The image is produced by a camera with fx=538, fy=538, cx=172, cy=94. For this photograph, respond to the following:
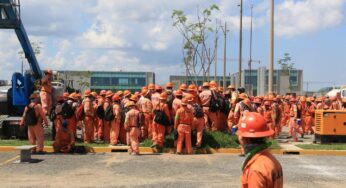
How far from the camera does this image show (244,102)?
14805 mm

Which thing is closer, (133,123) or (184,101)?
(133,123)

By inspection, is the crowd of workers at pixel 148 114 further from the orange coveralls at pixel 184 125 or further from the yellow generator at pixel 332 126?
the yellow generator at pixel 332 126

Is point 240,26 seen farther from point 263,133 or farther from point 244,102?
point 263,133

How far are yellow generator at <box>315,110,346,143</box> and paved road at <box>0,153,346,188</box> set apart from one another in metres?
3.20

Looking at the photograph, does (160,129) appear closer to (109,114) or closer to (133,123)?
(133,123)

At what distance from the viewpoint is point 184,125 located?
602 inches

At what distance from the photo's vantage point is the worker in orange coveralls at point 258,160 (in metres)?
3.77

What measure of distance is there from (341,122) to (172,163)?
7423 millimetres

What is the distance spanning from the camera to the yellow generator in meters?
18.2

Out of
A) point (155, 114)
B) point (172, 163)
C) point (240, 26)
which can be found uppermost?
point (240, 26)

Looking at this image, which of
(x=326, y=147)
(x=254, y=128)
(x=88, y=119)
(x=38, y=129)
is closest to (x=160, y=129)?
(x=88, y=119)

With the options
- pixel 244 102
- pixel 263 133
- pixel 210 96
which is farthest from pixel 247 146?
pixel 210 96

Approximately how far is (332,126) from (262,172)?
1526 centimetres

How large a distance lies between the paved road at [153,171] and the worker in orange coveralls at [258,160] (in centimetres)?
639
